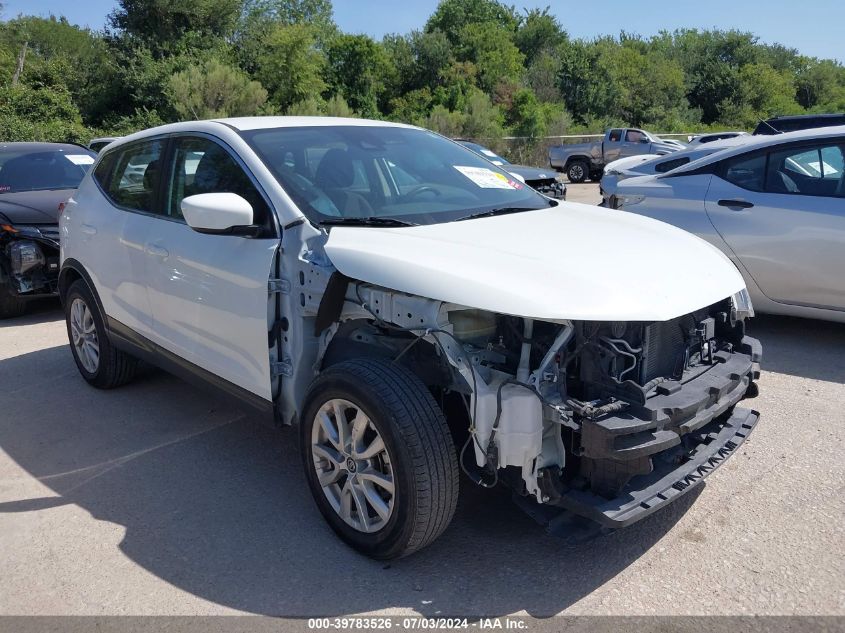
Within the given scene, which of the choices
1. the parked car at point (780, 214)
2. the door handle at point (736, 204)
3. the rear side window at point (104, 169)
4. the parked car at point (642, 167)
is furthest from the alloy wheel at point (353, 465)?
the parked car at point (642, 167)

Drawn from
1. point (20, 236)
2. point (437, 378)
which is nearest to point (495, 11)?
point (20, 236)

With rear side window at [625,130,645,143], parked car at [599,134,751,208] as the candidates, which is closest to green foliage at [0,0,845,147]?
rear side window at [625,130,645,143]

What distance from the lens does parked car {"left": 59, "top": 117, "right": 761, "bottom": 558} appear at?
8.96ft

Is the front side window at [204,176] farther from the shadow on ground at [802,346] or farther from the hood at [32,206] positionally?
the hood at [32,206]

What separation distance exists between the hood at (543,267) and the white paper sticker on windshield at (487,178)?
53 cm

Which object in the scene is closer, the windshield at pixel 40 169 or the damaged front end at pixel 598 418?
the damaged front end at pixel 598 418

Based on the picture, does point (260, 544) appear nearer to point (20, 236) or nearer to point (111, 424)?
point (111, 424)

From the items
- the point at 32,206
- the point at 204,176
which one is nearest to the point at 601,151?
the point at 32,206

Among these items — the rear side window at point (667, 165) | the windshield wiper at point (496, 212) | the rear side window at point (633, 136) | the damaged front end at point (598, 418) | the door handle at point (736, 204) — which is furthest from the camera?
the rear side window at point (633, 136)

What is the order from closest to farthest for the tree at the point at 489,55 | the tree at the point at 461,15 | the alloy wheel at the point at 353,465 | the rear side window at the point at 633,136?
1. the alloy wheel at the point at 353,465
2. the rear side window at the point at 633,136
3. the tree at the point at 489,55
4. the tree at the point at 461,15

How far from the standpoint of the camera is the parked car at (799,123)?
1134cm

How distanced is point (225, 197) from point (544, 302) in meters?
1.61

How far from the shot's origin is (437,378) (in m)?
3.09

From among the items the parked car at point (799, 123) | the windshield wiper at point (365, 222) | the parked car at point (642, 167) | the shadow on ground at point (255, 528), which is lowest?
the shadow on ground at point (255, 528)
